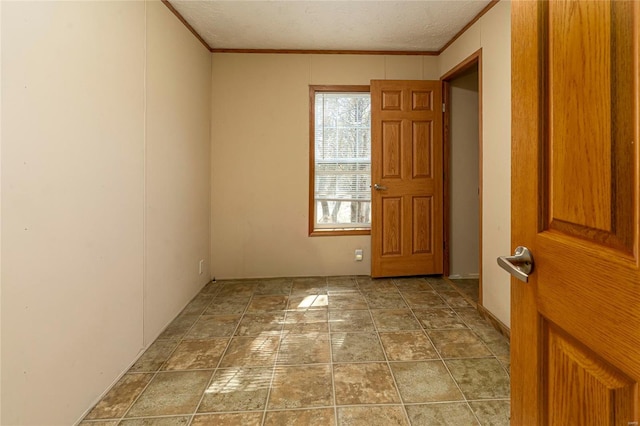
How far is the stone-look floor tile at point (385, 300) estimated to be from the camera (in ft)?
9.10

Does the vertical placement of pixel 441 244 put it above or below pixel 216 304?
above

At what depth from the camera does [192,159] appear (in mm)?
2902

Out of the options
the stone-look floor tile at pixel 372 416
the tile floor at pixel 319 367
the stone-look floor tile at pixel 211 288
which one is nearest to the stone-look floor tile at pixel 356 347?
the tile floor at pixel 319 367

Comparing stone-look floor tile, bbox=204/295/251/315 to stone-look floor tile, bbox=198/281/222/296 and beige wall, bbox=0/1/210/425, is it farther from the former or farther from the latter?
beige wall, bbox=0/1/210/425

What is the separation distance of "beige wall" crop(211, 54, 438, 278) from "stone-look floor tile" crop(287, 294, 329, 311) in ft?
1.87

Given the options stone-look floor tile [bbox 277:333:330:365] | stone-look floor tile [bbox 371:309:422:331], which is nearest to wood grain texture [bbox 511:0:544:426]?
stone-look floor tile [bbox 277:333:330:365]

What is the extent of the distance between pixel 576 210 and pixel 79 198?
189cm

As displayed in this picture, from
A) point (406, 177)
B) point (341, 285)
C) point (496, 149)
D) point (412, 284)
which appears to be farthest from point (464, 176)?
point (341, 285)

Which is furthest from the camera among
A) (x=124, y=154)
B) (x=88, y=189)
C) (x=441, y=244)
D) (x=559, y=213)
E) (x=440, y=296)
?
(x=441, y=244)

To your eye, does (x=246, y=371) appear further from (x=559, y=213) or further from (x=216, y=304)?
(x=559, y=213)

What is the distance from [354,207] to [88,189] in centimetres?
266

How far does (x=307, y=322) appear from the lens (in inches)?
98.0

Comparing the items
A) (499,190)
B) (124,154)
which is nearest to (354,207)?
(499,190)

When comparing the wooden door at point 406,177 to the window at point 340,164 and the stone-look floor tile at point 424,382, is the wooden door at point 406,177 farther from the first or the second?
the stone-look floor tile at point 424,382
